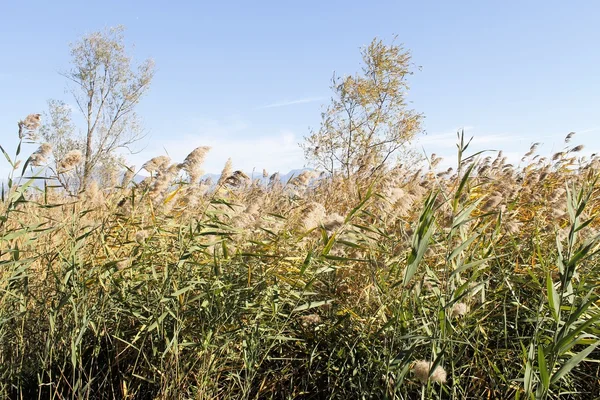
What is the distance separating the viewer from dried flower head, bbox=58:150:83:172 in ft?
8.62

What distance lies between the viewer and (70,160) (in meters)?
2.64

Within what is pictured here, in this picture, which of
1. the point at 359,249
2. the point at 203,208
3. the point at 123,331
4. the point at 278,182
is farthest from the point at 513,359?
the point at 278,182

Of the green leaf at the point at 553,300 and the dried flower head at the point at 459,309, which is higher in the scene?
the green leaf at the point at 553,300

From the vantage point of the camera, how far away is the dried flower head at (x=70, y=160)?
2627 mm

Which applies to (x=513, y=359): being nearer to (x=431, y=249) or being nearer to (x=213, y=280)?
(x=431, y=249)

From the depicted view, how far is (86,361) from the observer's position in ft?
8.29

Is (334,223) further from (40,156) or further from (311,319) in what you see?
(40,156)

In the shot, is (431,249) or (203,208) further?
(203,208)

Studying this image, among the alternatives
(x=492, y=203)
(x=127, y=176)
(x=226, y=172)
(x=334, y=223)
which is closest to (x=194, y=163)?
(x=226, y=172)

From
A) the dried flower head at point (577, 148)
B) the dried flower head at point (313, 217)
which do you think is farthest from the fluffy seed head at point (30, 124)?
the dried flower head at point (577, 148)

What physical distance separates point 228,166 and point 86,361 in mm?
1184

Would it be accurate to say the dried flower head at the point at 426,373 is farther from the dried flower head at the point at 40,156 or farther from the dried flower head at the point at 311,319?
the dried flower head at the point at 40,156

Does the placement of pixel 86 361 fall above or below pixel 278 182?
below

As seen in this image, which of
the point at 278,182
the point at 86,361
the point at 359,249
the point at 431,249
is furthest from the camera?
the point at 278,182
